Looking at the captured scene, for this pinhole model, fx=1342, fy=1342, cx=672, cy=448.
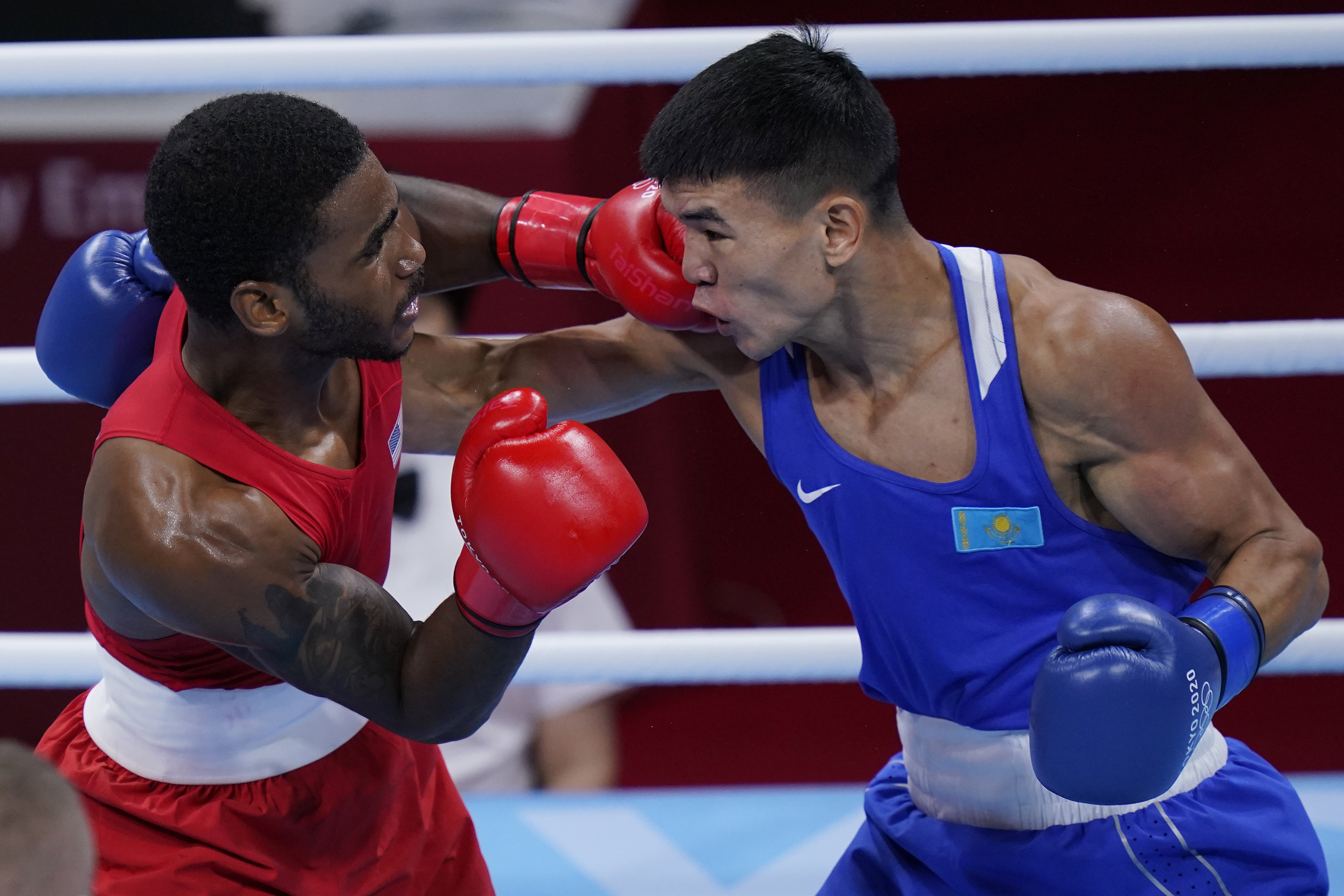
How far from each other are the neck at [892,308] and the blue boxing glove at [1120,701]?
41 centimetres

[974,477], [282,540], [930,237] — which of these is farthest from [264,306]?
[930,237]

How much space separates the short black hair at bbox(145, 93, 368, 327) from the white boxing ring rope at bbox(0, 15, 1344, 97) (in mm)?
694

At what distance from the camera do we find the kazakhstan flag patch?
1633 mm

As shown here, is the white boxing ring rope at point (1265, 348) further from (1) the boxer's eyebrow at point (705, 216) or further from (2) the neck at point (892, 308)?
(1) the boxer's eyebrow at point (705, 216)

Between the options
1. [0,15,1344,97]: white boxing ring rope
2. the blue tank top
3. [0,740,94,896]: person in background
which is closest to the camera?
[0,740,94,896]: person in background

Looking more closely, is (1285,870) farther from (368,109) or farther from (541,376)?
(368,109)

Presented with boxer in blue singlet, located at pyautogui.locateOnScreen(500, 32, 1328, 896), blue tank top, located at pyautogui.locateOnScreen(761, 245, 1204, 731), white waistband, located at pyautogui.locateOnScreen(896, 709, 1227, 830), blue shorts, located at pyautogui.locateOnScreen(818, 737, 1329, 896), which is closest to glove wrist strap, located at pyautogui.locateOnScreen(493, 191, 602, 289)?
boxer in blue singlet, located at pyautogui.locateOnScreen(500, 32, 1328, 896)

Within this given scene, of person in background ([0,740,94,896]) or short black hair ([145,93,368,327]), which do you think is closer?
person in background ([0,740,94,896])

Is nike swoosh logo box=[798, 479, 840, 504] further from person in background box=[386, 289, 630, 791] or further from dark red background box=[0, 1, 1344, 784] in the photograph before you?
person in background box=[386, 289, 630, 791]

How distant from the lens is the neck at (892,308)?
5.53 feet

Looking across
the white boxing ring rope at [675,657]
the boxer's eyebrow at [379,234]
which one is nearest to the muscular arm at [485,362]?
the boxer's eyebrow at [379,234]

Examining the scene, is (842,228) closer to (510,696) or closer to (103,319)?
(103,319)

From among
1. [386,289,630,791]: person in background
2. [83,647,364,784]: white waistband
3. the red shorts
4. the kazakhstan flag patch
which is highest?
the kazakhstan flag patch

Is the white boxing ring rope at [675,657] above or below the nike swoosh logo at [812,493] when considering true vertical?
below
